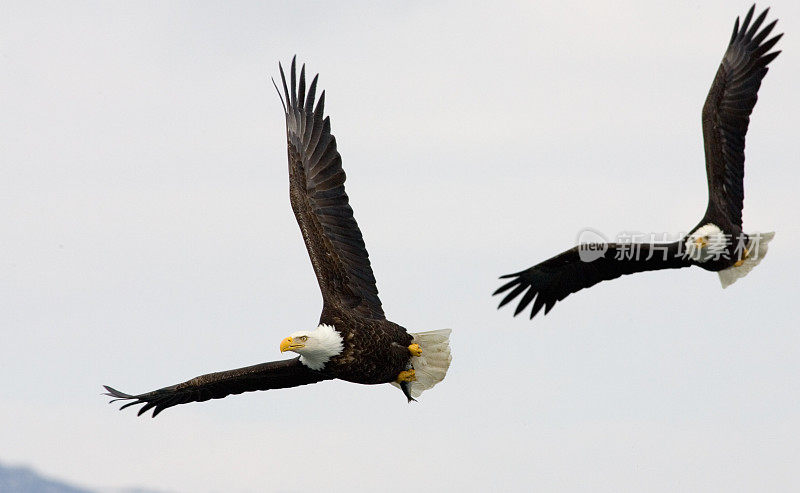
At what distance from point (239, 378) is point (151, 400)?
1.00 m

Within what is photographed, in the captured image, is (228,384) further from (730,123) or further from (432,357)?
(730,123)

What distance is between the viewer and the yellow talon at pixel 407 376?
11094 mm

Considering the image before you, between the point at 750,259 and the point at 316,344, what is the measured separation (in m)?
4.30

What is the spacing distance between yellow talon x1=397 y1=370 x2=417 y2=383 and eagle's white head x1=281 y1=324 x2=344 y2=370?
0.90m

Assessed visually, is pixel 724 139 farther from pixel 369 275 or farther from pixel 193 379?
pixel 193 379

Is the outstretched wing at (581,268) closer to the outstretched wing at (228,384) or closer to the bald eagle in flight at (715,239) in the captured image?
the bald eagle in flight at (715,239)

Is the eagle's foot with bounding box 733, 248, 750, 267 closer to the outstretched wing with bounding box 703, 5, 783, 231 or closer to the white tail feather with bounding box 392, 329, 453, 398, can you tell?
the outstretched wing with bounding box 703, 5, 783, 231

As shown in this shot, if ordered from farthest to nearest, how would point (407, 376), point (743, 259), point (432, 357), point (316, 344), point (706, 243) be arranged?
point (743, 259) < point (432, 357) < point (407, 376) < point (706, 243) < point (316, 344)

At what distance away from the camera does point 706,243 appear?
10.9 metres

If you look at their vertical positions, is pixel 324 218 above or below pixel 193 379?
above

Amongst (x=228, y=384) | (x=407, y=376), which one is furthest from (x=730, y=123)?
(x=228, y=384)

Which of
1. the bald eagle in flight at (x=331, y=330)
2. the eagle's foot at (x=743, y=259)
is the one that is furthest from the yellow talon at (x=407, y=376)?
the eagle's foot at (x=743, y=259)

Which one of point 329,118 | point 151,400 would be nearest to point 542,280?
point 329,118

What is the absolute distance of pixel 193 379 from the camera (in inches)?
444
